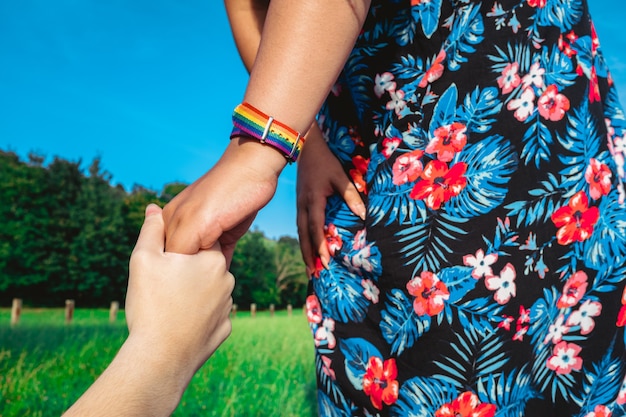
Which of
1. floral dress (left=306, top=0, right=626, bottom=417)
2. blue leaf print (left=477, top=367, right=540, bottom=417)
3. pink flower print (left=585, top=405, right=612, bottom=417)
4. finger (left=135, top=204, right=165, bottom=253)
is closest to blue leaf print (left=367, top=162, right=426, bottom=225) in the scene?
floral dress (left=306, top=0, right=626, bottom=417)

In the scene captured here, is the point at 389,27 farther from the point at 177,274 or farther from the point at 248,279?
the point at 248,279

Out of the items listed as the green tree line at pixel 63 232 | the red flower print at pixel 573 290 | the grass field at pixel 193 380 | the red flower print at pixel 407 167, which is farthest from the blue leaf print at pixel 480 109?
the green tree line at pixel 63 232

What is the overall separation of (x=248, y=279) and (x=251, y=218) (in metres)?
14.6

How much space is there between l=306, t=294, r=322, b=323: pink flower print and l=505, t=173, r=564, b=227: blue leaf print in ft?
1.75

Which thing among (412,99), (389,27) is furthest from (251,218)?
(389,27)

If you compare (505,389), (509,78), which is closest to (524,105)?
(509,78)

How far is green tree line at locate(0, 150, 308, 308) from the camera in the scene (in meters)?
17.7

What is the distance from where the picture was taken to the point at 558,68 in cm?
107

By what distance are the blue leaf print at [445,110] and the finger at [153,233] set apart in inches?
23.3

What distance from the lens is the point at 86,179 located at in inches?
743

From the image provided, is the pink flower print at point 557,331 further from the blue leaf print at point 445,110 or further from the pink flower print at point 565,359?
the blue leaf print at point 445,110

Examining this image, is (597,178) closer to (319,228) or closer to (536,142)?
(536,142)

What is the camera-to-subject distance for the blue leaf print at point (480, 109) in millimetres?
1024

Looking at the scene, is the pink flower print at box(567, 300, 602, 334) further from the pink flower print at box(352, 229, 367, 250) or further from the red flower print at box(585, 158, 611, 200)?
the pink flower print at box(352, 229, 367, 250)
